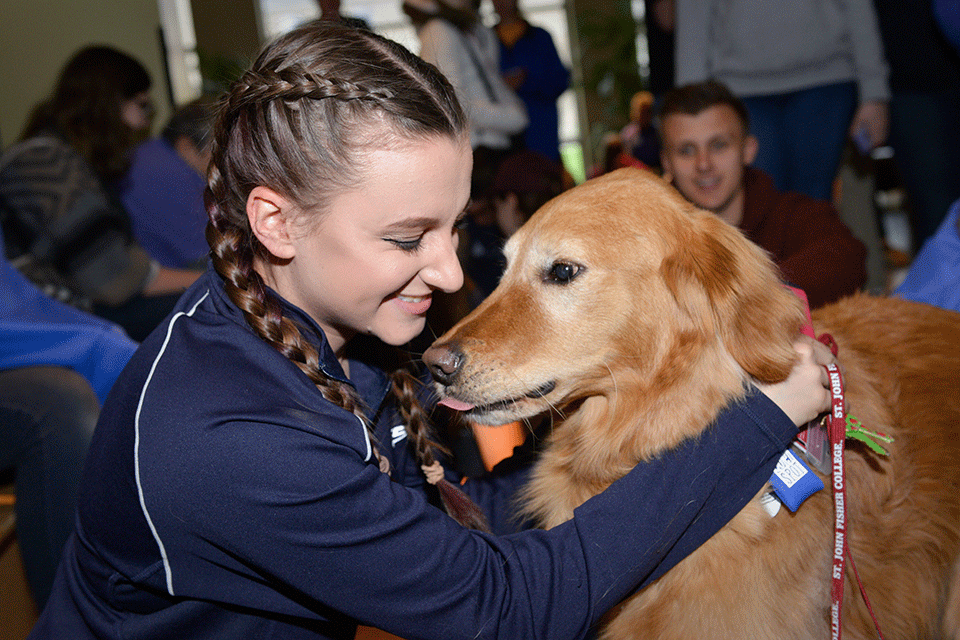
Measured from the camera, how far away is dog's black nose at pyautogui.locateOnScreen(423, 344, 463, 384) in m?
Result: 1.29

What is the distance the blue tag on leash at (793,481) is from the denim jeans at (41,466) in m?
1.60

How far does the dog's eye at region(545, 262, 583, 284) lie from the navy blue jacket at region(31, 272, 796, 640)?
398 mm

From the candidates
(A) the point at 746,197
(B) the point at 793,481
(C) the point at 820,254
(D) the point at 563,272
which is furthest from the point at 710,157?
(B) the point at 793,481

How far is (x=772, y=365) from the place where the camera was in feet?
3.84

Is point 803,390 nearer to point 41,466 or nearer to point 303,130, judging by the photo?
point 303,130

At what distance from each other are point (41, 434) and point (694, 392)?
1.55m

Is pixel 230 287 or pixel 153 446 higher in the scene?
pixel 230 287

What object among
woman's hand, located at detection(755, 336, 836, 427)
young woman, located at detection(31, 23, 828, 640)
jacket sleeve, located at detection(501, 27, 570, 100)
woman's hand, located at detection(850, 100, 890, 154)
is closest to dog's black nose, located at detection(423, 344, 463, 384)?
young woman, located at detection(31, 23, 828, 640)

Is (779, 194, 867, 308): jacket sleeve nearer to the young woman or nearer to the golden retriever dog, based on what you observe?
the golden retriever dog

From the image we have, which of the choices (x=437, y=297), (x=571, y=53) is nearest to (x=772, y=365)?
(x=437, y=297)

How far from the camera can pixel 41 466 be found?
5.61 feet

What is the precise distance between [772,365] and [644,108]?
19.7 feet

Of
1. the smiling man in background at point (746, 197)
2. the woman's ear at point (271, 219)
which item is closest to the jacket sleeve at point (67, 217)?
the woman's ear at point (271, 219)

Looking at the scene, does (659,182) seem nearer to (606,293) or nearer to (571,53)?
(606,293)
